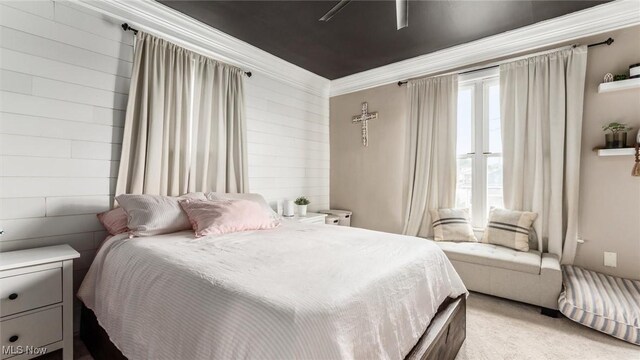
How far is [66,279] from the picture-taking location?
1.77 meters

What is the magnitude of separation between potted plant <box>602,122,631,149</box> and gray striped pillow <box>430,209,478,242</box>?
1.40m

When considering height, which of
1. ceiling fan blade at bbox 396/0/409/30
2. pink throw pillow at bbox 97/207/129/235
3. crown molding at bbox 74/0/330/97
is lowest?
pink throw pillow at bbox 97/207/129/235

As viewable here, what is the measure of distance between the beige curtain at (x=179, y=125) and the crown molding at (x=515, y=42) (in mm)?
2048

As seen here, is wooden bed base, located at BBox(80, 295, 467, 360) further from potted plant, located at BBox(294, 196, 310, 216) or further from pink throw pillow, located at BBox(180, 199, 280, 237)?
potted plant, located at BBox(294, 196, 310, 216)

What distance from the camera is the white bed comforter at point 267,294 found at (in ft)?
3.11

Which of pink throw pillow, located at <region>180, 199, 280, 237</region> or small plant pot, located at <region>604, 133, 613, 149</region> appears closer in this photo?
pink throw pillow, located at <region>180, 199, 280, 237</region>

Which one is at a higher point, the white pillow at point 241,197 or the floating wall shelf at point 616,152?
the floating wall shelf at point 616,152

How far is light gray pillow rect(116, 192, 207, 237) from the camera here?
6.55 feet

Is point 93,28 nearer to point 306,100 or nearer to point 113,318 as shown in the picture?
point 113,318

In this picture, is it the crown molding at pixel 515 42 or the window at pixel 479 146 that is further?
the window at pixel 479 146

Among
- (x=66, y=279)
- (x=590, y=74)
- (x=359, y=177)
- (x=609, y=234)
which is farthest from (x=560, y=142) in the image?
(x=66, y=279)

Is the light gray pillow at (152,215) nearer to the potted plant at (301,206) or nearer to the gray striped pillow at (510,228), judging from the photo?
the potted plant at (301,206)

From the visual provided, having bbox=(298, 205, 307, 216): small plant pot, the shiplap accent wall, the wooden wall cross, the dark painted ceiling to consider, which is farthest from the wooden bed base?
the wooden wall cross

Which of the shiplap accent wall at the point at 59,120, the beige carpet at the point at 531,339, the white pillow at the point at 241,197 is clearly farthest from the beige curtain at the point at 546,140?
the shiplap accent wall at the point at 59,120
